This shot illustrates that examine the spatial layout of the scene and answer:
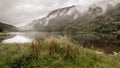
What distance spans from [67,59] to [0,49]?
6.35 m

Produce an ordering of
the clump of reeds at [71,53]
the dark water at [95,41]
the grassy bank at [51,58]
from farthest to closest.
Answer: the dark water at [95,41]
the clump of reeds at [71,53]
the grassy bank at [51,58]

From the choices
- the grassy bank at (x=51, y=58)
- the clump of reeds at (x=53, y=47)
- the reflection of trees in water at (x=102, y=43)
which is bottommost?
the reflection of trees in water at (x=102, y=43)

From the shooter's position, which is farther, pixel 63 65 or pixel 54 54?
pixel 54 54

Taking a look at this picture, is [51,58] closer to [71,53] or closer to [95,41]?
[71,53]

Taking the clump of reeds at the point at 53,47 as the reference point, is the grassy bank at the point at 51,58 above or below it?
below

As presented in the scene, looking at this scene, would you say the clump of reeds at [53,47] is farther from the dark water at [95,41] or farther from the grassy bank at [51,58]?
the dark water at [95,41]

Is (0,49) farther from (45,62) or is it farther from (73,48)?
(73,48)

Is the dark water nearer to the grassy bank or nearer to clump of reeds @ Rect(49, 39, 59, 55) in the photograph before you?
clump of reeds @ Rect(49, 39, 59, 55)

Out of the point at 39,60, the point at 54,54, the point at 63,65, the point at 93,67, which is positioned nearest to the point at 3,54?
the point at 39,60

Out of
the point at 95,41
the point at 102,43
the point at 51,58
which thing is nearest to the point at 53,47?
the point at 51,58

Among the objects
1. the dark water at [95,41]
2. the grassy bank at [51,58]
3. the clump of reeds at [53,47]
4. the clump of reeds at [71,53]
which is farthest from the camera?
the dark water at [95,41]

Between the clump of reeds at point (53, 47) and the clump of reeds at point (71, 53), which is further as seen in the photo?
the clump of reeds at point (53, 47)

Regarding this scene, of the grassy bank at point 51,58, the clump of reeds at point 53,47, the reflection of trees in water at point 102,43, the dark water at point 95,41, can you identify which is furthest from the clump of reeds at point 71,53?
the reflection of trees in water at point 102,43

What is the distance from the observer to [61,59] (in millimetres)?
14484
